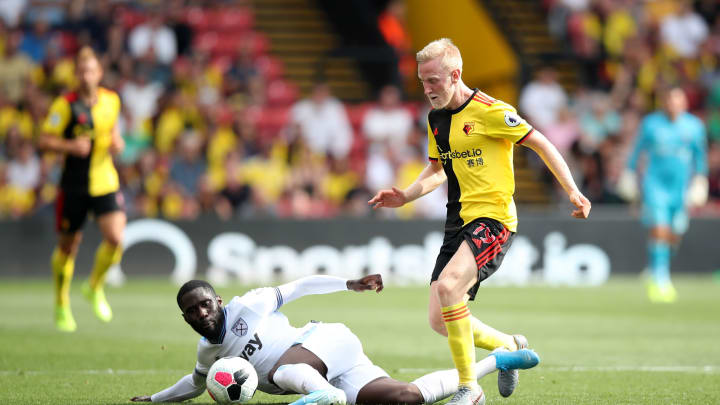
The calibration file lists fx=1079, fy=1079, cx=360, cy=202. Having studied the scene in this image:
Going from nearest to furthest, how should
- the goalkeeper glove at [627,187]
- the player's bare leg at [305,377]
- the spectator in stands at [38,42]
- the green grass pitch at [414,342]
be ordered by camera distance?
the player's bare leg at [305,377], the green grass pitch at [414,342], the goalkeeper glove at [627,187], the spectator in stands at [38,42]

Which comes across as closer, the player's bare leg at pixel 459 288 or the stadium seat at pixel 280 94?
the player's bare leg at pixel 459 288

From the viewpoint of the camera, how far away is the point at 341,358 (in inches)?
246

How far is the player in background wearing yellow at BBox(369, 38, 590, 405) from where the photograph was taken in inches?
242

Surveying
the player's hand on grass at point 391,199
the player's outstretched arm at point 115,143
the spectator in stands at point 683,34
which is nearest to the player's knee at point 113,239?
the player's outstretched arm at point 115,143

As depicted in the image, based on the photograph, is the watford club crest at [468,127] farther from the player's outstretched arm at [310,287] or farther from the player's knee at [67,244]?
the player's knee at [67,244]

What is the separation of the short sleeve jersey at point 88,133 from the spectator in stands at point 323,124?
8751 millimetres

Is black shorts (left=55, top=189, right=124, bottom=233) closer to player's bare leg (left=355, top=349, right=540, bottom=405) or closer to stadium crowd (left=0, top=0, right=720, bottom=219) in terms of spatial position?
player's bare leg (left=355, top=349, right=540, bottom=405)

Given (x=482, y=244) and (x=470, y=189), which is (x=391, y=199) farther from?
(x=482, y=244)

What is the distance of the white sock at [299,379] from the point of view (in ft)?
19.1

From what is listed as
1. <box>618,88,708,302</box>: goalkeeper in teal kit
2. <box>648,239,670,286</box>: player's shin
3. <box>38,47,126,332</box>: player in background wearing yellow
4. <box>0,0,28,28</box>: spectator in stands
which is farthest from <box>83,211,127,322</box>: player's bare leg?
<box>0,0,28,28</box>: spectator in stands

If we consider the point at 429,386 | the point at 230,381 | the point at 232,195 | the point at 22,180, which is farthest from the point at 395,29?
the point at 230,381

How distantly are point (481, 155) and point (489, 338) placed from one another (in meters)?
1.16

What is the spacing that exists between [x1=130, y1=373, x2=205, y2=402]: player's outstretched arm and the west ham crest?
0.37m

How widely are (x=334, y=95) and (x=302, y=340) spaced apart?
16.6 meters
